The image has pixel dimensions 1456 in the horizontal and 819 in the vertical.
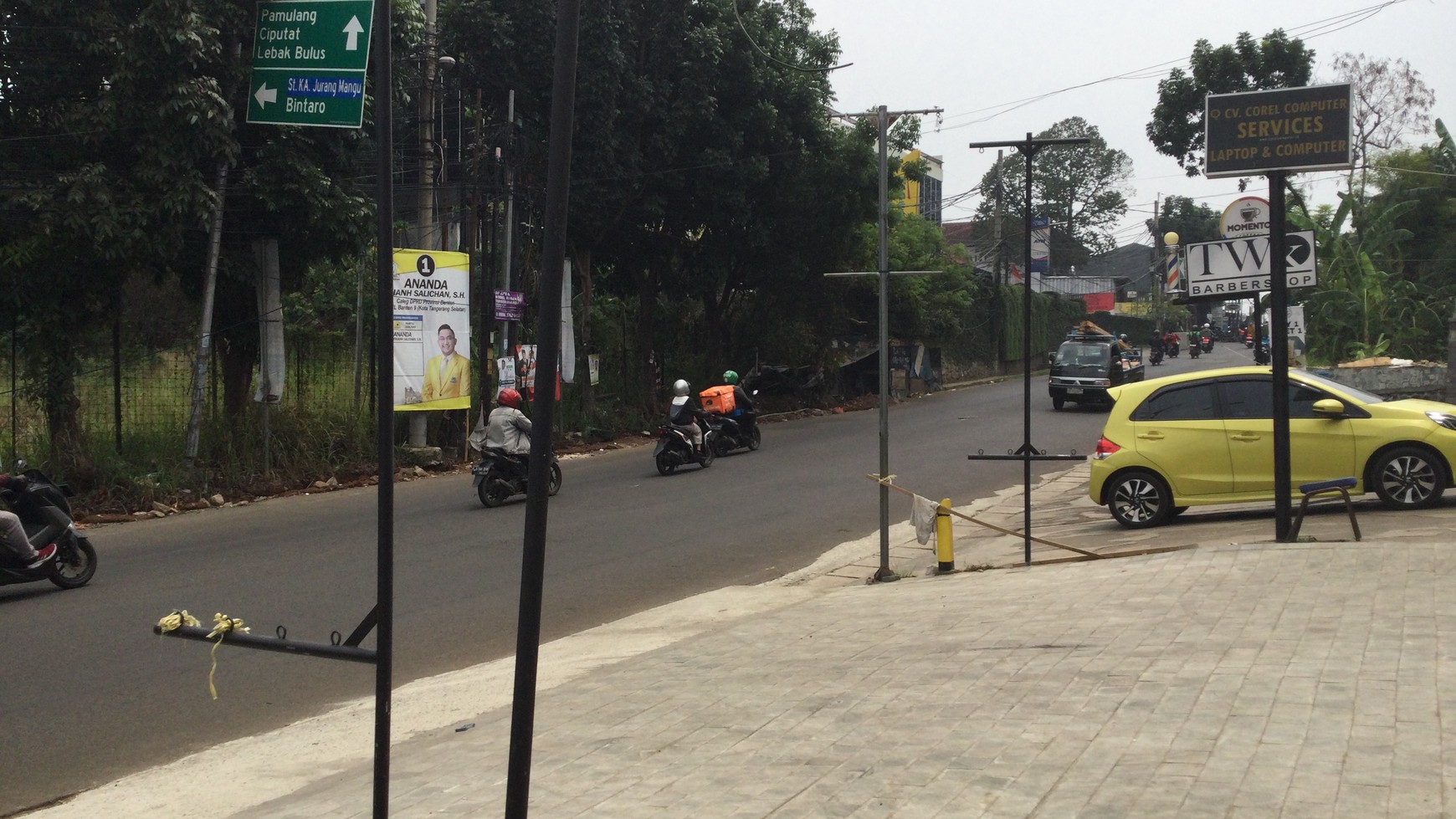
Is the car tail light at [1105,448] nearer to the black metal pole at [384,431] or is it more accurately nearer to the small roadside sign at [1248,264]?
the small roadside sign at [1248,264]

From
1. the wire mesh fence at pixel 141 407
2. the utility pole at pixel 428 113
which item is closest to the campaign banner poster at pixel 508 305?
the utility pole at pixel 428 113

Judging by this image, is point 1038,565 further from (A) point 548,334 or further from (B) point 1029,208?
(A) point 548,334

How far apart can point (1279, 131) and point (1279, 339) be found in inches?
64.2

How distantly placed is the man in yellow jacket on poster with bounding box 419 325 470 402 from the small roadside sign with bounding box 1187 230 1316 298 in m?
12.0

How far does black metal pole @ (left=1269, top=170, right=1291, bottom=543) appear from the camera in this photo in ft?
31.2

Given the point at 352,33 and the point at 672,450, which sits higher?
the point at 352,33

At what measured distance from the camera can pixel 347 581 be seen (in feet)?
37.1

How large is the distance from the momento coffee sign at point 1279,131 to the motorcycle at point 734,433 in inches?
500

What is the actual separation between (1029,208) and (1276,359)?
230 centimetres

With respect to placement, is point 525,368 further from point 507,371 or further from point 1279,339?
point 1279,339

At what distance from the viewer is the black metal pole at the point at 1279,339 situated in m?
9.50

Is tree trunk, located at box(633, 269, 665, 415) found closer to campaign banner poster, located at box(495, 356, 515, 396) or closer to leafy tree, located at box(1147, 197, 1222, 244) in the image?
campaign banner poster, located at box(495, 356, 515, 396)

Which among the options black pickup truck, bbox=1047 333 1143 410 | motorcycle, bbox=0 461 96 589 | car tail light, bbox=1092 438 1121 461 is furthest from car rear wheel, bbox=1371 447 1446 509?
black pickup truck, bbox=1047 333 1143 410

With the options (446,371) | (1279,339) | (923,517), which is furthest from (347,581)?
(446,371)
